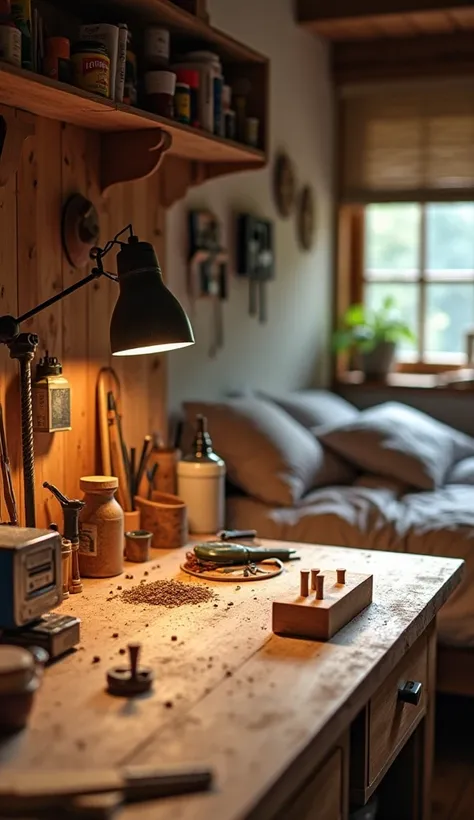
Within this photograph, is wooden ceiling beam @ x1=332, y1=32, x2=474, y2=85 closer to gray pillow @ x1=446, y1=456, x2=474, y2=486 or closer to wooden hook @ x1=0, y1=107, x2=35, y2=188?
gray pillow @ x1=446, y1=456, x2=474, y2=486

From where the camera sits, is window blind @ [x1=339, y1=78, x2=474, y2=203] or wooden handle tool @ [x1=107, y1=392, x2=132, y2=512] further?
window blind @ [x1=339, y1=78, x2=474, y2=203]

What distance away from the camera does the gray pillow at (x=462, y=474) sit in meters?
3.74

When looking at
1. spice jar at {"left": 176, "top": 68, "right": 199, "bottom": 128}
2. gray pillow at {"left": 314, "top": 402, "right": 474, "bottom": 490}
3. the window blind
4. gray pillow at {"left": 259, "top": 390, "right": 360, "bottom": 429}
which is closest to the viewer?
spice jar at {"left": 176, "top": 68, "right": 199, "bottom": 128}

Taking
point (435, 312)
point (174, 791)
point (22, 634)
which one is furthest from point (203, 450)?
point (435, 312)

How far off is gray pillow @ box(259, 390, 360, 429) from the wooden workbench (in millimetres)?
1664

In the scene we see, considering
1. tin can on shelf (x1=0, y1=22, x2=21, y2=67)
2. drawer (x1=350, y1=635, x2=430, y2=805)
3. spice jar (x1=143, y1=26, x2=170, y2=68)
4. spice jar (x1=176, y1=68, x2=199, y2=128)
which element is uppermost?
spice jar (x1=143, y1=26, x2=170, y2=68)

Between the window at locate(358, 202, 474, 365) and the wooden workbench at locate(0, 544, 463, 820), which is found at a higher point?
the window at locate(358, 202, 474, 365)

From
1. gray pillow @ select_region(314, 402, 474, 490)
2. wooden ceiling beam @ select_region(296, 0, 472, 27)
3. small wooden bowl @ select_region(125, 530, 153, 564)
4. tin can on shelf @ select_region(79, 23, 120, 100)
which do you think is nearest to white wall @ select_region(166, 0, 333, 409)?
wooden ceiling beam @ select_region(296, 0, 472, 27)

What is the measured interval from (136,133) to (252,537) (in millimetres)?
1001

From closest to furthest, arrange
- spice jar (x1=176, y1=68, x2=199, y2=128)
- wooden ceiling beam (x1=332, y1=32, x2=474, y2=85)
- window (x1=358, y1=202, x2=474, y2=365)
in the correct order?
spice jar (x1=176, y1=68, x2=199, y2=128) → wooden ceiling beam (x1=332, y1=32, x2=474, y2=85) → window (x1=358, y1=202, x2=474, y2=365)

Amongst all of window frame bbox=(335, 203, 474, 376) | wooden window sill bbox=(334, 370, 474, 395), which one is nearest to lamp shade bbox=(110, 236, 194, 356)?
wooden window sill bbox=(334, 370, 474, 395)

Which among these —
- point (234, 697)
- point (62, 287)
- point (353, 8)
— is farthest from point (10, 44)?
point (353, 8)

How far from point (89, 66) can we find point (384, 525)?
1.66m

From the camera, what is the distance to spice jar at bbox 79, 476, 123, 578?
2215 millimetres
